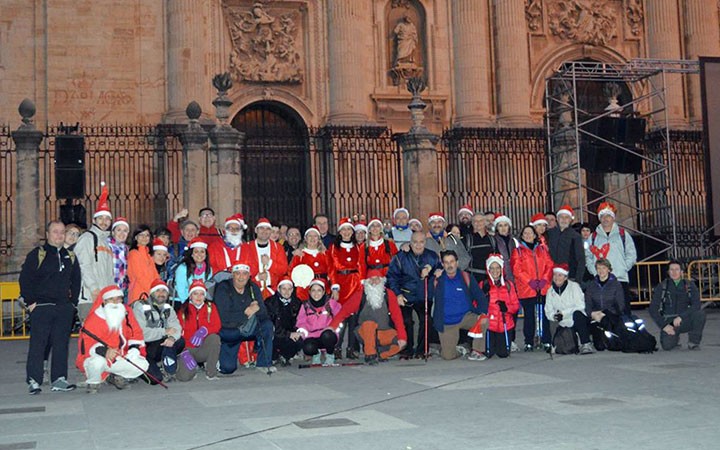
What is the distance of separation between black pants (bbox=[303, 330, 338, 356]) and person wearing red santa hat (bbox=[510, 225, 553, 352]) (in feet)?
10.2

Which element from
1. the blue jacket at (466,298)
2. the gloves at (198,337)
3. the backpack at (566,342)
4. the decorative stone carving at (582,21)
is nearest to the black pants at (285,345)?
the gloves at (198,337)

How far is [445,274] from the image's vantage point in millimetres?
13344

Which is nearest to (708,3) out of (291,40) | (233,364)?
(291,40)

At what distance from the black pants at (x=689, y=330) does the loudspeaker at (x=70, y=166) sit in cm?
1137

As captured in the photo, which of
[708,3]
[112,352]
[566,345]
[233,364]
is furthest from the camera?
[708,3]

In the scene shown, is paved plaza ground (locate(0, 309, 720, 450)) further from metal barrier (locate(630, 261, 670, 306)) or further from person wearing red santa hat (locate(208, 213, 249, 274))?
metal barrier (locate(630, 261, 670, 306))

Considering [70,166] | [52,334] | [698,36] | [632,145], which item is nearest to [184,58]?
[70,166]

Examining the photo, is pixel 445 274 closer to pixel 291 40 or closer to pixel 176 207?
pixel 176 207

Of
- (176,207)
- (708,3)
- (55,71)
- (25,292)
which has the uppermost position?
(708,3)

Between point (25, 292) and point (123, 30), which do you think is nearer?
point (25, 292)

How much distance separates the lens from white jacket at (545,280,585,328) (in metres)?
13.5

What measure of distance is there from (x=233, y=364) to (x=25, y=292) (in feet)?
8.65

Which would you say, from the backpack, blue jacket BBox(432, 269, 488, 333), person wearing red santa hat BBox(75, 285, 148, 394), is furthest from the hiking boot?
the backpack

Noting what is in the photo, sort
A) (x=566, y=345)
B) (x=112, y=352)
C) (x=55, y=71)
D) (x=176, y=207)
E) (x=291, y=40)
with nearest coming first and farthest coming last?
(x=112, y=352), (x=566, y=345), (x=176, y=207), (x=55, y=71), (x=291, y=40)
